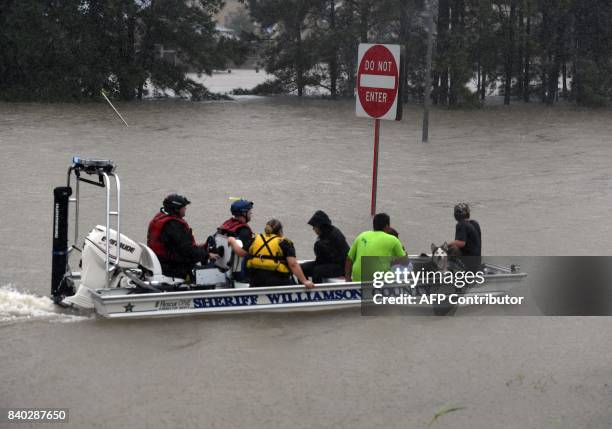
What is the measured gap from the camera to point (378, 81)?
15219 millimetres

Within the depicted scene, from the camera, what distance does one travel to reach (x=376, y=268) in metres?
10.8

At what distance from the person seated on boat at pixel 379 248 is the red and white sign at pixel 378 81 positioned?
14.3 ft

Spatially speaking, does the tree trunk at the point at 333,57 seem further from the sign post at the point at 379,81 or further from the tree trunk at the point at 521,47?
the sign post at the point at 379,81

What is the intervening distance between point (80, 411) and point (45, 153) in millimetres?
16441

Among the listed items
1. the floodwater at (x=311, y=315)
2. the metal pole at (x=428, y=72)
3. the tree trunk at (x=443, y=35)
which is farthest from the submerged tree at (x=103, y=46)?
the metal pole at (x=428, y=72)

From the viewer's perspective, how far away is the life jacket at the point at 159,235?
1098cm

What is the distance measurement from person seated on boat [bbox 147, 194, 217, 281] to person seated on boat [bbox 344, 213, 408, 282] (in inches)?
63.5

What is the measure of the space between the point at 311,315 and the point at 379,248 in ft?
3.69

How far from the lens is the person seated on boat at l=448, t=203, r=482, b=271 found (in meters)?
11.3

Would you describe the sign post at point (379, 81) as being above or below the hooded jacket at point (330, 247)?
above

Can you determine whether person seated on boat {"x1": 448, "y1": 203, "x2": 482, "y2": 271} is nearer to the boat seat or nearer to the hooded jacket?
the hooded jacket

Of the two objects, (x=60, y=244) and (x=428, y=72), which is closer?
(x=60, y=244)

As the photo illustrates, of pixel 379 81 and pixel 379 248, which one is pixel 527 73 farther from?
pixel 379 248

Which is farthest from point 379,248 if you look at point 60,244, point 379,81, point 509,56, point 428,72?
point 509,56
